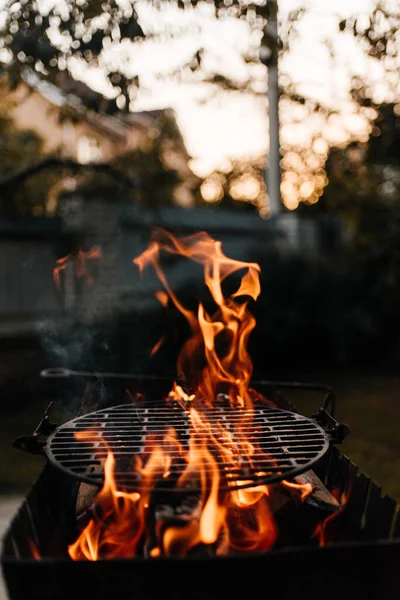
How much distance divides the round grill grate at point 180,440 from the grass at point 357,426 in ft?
7.14

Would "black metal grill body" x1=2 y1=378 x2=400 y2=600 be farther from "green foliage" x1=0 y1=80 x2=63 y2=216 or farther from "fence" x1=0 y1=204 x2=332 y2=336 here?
"fence" x1=0 y1=204 x2=332 y2=336

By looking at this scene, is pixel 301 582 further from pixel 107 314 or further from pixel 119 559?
pixel 107 314

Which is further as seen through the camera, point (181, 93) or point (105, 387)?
point (181, 93)

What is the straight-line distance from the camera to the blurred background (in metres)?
3.77

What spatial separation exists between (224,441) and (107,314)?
5130mm

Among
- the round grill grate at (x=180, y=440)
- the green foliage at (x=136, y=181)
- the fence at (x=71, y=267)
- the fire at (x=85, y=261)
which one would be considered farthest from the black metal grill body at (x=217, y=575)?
the fence at (x=71, y=267)

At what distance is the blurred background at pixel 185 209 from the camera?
12.4ft

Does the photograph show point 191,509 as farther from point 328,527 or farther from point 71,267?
point 71,267

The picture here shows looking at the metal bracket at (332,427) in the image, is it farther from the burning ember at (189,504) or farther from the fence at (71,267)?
the fence at (71,267)

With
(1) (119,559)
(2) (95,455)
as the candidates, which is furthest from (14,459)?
(1) (119,559)

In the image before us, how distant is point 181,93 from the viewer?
238 inches

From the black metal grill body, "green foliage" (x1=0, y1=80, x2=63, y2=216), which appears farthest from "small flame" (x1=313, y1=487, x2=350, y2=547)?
"green foliage" (x1=0, y1=80, x2=63, y2=216)

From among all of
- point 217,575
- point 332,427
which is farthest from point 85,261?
point 217,575

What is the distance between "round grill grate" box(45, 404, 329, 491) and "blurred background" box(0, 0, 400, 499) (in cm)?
173
